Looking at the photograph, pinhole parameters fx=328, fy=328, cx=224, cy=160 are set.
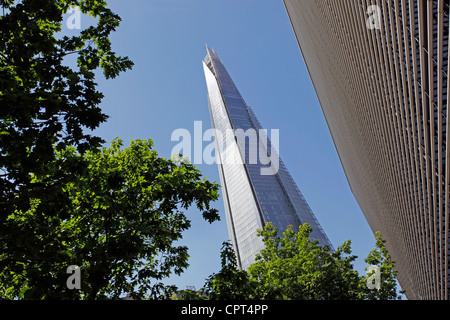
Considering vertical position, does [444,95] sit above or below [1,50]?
above

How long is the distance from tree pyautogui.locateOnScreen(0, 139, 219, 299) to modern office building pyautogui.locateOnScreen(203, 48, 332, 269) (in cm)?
10749

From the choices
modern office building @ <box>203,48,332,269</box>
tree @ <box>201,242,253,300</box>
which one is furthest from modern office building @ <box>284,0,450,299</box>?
modern office building @ <box>203,48,332,269</box>

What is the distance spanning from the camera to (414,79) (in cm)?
1636

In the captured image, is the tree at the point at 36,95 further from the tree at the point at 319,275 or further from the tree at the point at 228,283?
the tree at the point at 319,275

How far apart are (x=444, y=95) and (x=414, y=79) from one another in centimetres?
300

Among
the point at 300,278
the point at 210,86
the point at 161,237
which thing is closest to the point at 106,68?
the point at 161,237

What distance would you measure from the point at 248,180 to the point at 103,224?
412ft

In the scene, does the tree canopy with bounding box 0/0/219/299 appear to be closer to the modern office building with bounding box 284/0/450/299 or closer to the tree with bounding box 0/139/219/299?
the tree with bounding box 0/139/219/299

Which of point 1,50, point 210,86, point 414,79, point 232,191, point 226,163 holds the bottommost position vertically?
point 1,50

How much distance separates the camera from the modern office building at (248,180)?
407 ft

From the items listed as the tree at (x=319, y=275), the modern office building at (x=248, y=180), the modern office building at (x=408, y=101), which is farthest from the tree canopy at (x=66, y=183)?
the modern office building at (x=248, y=180)

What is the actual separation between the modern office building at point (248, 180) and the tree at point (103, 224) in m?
107
